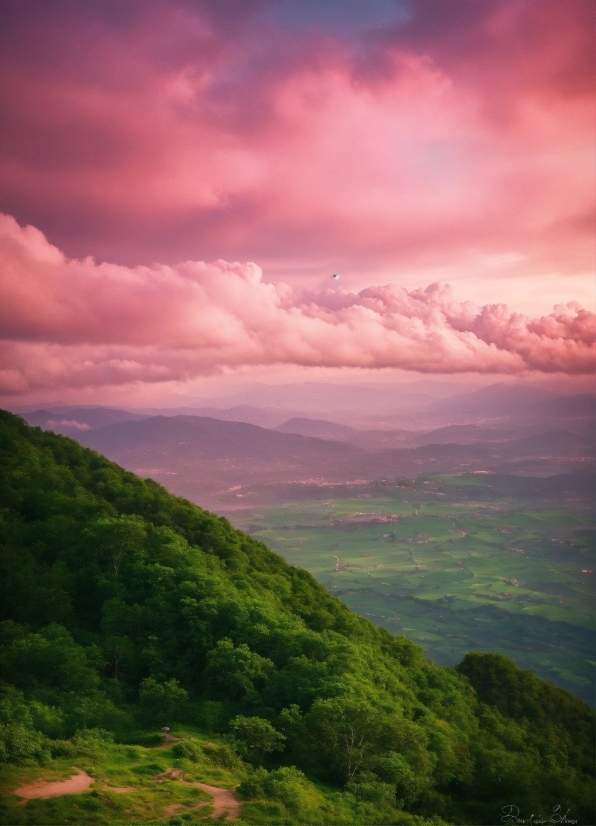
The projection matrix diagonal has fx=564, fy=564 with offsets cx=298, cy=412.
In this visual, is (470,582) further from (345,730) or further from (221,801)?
(221,801)

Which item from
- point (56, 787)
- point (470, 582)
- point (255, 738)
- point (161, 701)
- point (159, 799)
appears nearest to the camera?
point (56, 787)

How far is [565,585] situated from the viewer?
144 m

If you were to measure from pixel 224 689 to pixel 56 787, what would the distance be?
8.31 m

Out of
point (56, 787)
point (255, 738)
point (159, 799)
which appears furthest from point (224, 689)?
point (56, 787)

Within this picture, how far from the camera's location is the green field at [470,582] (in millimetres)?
102312

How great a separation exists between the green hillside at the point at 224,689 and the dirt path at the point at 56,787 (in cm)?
46

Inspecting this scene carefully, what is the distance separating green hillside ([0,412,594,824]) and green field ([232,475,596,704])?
6919cm

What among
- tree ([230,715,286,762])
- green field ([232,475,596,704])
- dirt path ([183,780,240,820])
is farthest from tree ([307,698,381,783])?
green field ([232,475,596,704])

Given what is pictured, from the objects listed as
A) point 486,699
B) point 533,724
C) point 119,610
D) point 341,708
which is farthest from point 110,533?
point 533,724

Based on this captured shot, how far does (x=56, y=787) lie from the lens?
14359 millimetres

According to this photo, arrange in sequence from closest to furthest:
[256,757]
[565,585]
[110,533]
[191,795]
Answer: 1. [191,795]
2. [256,757]
3. [110,533]
4. [565,585]

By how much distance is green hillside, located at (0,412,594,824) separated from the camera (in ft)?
55.5

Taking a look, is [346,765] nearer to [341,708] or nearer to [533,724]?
[341,708]

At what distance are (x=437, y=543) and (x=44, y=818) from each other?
174 metres
